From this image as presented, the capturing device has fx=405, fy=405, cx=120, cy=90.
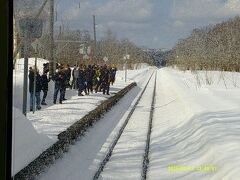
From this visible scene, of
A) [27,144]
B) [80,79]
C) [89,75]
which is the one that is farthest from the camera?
[89,75]

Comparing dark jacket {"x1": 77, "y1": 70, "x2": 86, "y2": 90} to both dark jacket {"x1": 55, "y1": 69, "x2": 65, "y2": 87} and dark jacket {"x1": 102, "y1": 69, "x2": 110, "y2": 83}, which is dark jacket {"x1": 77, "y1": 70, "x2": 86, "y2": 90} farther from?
dark jacket {"x1": 55, "y1": 69, "x2": 65, "y2": 87}

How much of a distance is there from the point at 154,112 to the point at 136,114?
40.4 inches

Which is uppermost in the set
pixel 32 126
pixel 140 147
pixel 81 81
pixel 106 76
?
pixel 106 76

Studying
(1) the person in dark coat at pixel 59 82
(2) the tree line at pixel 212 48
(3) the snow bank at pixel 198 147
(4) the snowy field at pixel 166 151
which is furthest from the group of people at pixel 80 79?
(2) the tree line at pixel 212 48

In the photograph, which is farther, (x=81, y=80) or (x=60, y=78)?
(x=81, y=80)

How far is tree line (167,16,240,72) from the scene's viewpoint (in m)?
4.99

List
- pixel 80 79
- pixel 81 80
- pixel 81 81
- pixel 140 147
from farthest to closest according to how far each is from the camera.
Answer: pixel 81 81 → pixel 81 80 → pixel 80 79 → pixel 140 147

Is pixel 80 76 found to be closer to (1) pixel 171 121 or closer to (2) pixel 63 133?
(1) pixel 171 121

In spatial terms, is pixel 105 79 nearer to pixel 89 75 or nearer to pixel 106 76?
pixel 106 76

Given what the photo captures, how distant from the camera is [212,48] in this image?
759 cm

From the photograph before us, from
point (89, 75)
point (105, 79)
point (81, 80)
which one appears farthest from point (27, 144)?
point (105, 79)

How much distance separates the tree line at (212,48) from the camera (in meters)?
4.99

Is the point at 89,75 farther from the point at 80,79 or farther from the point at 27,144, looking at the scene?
the point at 27,144

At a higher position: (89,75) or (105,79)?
(89,75)
